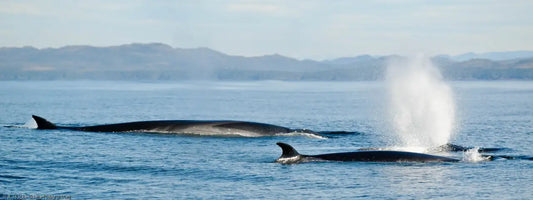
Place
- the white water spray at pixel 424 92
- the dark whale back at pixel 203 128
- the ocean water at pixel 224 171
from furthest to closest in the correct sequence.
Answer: the white water spray at pixel 424 92 → the dark whale back at pixel 203 128 → the ocean water at pixel 224 171

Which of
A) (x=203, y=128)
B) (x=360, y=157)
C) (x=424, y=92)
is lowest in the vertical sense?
(x=360, y=157)

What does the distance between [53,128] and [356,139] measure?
17.9m

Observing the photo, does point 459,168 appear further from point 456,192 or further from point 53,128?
point 53,128

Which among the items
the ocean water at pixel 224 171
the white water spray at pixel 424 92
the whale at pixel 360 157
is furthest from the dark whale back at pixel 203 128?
the whale at pixel 360 157

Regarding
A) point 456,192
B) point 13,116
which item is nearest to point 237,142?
point 456,192

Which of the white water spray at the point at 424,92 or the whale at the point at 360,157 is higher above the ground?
the white water spray at the point at 424,92

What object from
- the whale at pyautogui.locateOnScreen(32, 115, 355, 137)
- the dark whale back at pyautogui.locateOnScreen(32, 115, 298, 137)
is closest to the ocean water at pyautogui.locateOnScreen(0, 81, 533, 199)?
the whale at pyautogui.locateOnScreen(32, 115, 355, 137)

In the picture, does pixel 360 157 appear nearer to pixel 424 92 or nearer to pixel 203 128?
pixel 203 128

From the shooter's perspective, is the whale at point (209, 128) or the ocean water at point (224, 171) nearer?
the ocean water at point (224, 171)

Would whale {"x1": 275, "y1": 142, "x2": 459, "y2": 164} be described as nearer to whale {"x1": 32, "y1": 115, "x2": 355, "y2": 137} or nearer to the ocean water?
the ocean water

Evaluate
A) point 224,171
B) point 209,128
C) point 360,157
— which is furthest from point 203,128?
point 224,171

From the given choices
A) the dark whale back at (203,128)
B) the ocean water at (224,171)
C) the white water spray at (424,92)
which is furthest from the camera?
the white water spray at (424,92)

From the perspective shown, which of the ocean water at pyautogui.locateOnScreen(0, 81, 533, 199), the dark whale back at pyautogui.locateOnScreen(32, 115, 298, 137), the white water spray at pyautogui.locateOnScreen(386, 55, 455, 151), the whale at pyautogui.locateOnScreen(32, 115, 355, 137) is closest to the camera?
the ocean water at pyautogui.locateOnScreen(0, 81, 533, 199)

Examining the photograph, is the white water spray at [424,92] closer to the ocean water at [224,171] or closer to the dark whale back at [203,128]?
the ocean water at [224,171]
